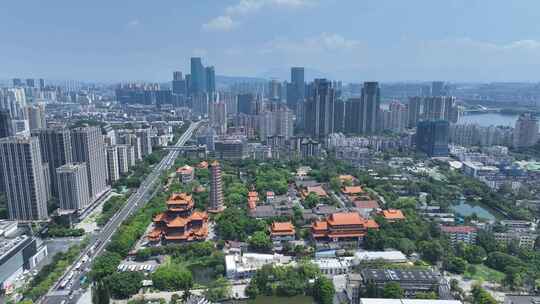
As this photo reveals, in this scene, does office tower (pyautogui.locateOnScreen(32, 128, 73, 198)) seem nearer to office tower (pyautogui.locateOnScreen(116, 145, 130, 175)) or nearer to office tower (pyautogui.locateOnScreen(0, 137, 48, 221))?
office tower (pyautogui.locateOnScreen(0, 137, 48, 221))

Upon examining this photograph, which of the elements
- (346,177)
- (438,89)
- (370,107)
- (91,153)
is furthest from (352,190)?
(438,89)

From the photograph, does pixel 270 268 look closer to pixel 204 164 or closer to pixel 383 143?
pixel 204 164

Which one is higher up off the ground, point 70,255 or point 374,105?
point 374,105

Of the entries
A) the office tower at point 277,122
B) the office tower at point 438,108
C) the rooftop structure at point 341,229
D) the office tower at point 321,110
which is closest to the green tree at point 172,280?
the rooftop structure at point 341,229

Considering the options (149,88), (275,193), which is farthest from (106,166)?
(149,88)

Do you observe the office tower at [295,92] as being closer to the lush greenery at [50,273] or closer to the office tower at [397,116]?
the office tower at [397,116]
